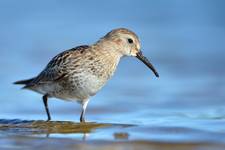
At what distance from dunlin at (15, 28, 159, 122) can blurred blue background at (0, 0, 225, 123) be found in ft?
1.89

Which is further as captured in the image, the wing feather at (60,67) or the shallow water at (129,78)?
the wing feather at (60,67)

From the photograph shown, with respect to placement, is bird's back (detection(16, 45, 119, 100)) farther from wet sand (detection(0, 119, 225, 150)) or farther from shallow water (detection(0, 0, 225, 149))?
wet sand (detection(0, 119, 225, 150))

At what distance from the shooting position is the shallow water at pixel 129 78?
887cm

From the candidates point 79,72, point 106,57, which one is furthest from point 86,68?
point 106,57

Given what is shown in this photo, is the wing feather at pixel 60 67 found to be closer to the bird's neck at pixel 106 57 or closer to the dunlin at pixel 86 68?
the dunlin at pixel 86 68

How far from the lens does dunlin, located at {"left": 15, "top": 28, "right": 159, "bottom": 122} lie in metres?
10.6

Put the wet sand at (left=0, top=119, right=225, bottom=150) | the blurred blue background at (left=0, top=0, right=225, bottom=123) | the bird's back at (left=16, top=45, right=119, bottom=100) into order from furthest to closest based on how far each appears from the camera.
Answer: the blurred blue background at (left=0, top=0, right=225, bottom=123), the bird's back at (left=16, top=45, right=119, bottom=100), the wet sand at (left=0, top=119, right=225, bottom=150)

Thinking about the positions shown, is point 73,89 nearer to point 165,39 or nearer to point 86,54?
point 86,54

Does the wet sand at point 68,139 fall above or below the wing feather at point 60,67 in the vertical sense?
below

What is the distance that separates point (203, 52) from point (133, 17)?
4.36 meters

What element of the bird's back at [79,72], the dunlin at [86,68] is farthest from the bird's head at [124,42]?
the bird's back at [79,72]

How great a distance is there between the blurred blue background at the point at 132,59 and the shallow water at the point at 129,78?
2cm

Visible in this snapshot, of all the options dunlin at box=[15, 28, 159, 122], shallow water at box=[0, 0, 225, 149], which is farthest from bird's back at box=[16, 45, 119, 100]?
shallow water at box=[0, 0, 225, 149]

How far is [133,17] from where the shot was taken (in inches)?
827
